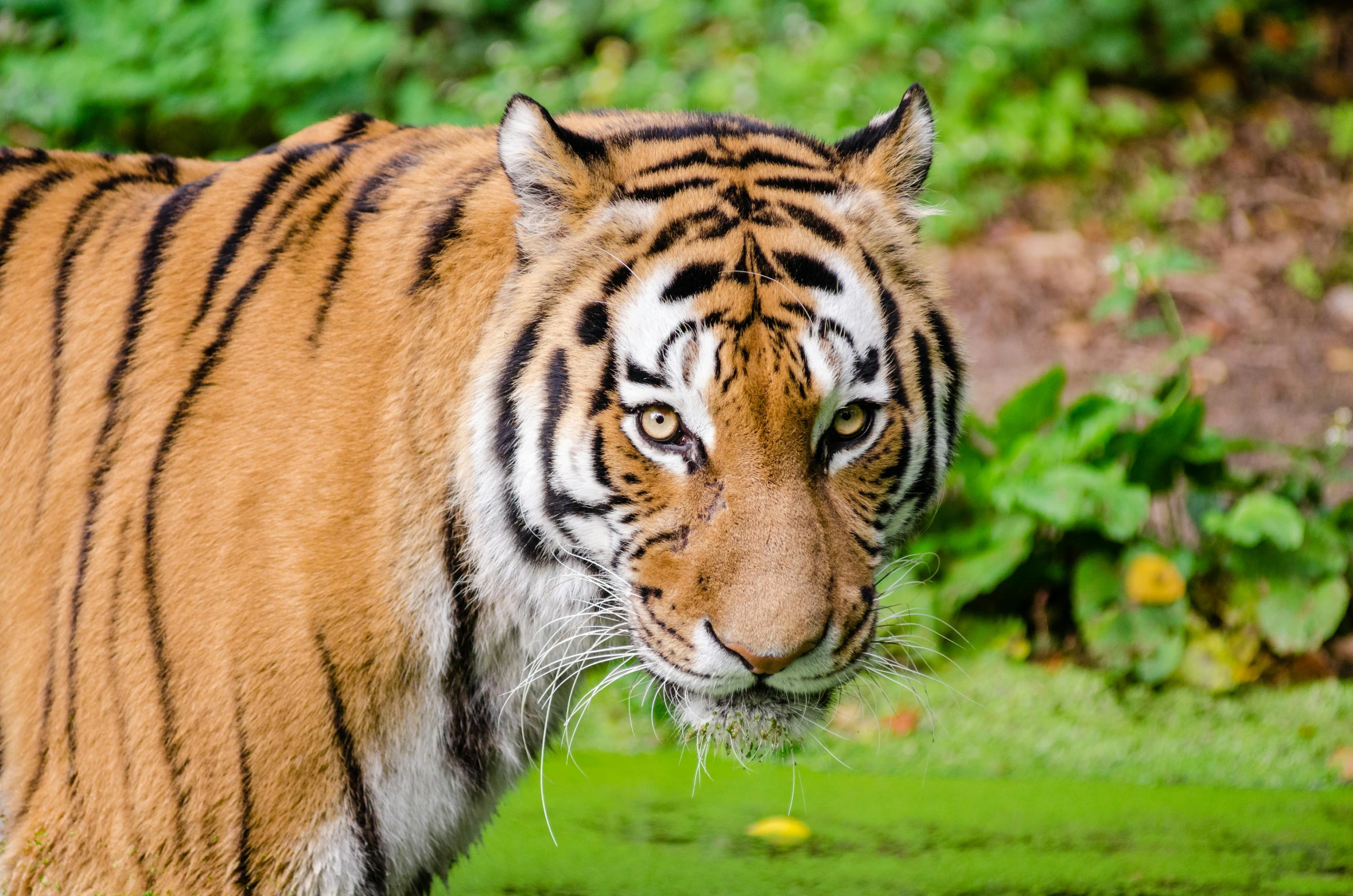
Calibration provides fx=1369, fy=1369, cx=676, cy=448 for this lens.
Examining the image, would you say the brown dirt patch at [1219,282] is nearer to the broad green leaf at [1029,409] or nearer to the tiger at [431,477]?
the broad green leaf at [1029,409]

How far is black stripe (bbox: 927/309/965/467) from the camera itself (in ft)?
6.41

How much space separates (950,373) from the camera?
1.98 metres

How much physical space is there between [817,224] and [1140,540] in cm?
200

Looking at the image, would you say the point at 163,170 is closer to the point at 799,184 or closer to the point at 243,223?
the point at 243,223

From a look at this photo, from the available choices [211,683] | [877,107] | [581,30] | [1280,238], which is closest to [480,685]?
[211,683]

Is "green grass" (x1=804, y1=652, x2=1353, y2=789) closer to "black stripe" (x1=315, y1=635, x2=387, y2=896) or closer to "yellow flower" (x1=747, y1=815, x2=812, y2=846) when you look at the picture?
"yellow flower" (x1=747, y1=815, x2=812, y2=846)

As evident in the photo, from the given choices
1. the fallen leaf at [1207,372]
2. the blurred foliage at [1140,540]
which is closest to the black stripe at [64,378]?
the blurred foliage at [1140,540]

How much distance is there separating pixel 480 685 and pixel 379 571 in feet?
0.80

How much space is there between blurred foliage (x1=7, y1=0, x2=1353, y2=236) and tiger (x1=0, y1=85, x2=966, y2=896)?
353 cm

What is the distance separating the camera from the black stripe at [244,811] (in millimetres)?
1710

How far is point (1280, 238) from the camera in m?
5.82

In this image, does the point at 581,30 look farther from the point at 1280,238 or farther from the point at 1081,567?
the point at 1081,567

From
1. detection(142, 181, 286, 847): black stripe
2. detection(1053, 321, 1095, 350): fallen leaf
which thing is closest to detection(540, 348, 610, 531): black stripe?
detection(142, 181, 286, 847): black stripe

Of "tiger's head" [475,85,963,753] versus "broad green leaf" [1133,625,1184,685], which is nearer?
"tiger's head" [475,85,963,753]
